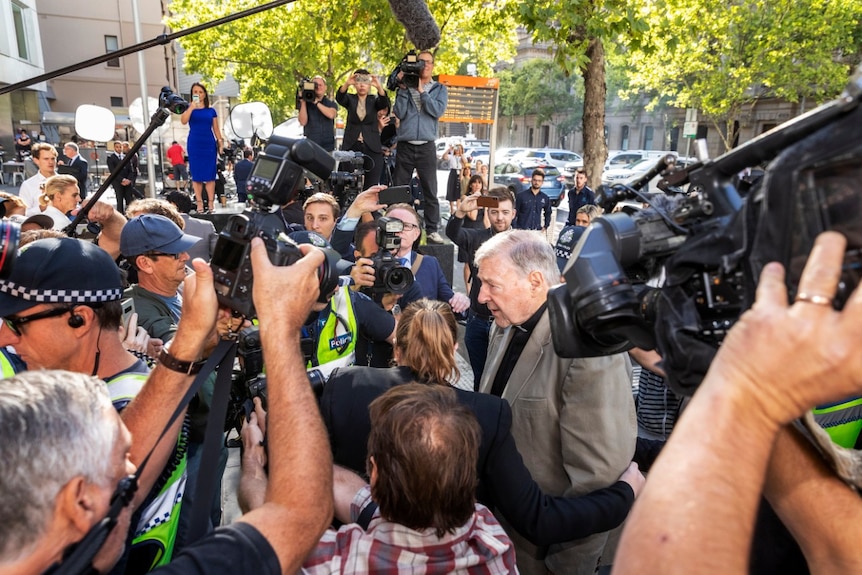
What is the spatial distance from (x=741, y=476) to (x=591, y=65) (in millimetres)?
8655

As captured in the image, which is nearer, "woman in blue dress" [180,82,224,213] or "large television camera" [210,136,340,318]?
"large television camera" [210,136,340,318]

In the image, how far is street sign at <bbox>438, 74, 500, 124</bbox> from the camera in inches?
433

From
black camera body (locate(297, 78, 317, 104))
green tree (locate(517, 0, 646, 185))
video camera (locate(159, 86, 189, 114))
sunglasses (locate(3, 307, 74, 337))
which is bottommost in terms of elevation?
sunglasses (locate(3, 307, 74, 337))

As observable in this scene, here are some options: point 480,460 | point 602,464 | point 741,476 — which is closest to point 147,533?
point 480,460

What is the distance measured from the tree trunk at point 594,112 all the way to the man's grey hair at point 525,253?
6218mm

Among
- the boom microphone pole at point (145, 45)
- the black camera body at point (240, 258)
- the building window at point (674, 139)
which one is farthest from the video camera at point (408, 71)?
the building window at point (674, 139)

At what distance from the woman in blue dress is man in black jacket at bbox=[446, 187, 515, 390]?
5.25 metres

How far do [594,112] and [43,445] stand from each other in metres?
8.88

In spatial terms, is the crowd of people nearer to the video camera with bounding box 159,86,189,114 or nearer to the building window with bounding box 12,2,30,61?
the video camera with bounding box 159,86,189,114

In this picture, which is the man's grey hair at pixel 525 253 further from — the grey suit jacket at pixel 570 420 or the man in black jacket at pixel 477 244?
the man in black jacket at pixel 477 244

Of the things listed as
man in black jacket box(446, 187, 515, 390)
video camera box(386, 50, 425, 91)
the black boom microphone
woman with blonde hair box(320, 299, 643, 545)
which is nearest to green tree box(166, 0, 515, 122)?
video camera box(386, 50, 425, 91)

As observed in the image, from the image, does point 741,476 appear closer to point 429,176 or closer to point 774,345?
point 774,345

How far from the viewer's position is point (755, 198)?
36.3 inches

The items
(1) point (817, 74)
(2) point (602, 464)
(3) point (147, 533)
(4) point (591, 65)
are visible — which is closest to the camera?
(3) point (147, 533)
